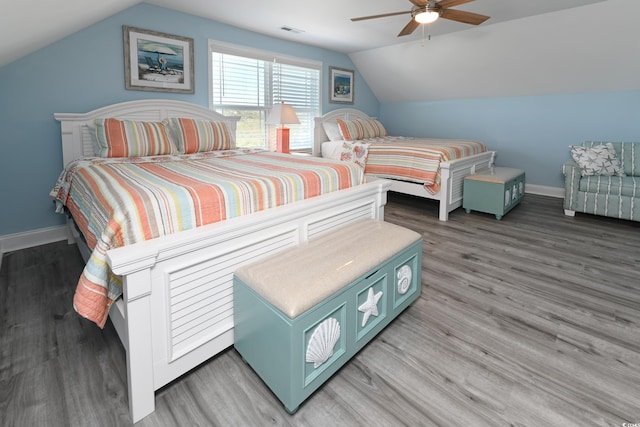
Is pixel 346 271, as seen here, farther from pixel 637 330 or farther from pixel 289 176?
pixel 637 330

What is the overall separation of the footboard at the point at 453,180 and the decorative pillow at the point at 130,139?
278cm

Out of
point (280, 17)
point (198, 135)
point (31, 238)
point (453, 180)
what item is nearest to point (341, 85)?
point (280, 17)

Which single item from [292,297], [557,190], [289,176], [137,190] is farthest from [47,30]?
[557,190]

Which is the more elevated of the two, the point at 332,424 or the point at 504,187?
the point at 504,187

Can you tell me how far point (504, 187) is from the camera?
376 cm

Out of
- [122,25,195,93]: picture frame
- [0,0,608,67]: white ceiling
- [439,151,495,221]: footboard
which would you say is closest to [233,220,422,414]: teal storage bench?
[0,0,608,67]: white ceiling

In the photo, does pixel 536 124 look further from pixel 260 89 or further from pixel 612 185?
pixel 260 89

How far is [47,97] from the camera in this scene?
9.71 feet

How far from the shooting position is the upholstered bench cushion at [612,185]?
3543 millimetres

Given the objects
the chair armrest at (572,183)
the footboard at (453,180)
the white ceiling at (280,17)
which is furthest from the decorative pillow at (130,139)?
the chair armrest at (572,183)

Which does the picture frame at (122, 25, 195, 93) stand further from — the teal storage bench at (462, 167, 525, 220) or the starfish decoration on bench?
the teal storage bench at (462, 167, 525, 220)

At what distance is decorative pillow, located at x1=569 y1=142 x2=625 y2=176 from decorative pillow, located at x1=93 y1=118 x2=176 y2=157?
429 centimetres

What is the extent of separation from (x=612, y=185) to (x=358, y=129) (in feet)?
10.2

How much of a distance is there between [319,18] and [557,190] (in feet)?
13.0
